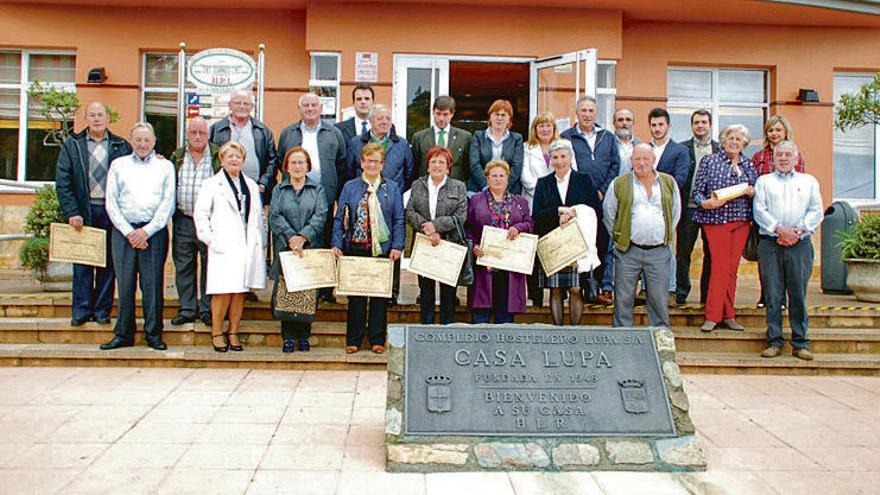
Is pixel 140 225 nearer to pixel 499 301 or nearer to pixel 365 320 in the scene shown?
pixel 365 320

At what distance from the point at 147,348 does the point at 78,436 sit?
7.04 ft

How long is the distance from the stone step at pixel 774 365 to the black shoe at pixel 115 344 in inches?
194

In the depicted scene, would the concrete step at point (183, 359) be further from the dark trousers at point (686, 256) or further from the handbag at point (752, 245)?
the handbag at point (752, 245)

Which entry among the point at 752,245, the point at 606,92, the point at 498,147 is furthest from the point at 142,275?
the point at 606,92

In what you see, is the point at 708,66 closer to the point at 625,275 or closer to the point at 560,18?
the point at 560,18

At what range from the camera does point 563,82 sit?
10766 millimetres

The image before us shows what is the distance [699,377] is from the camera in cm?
651

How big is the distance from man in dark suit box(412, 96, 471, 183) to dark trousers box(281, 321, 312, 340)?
5.99 feet

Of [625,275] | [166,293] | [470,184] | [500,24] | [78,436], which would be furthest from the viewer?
[500,24]

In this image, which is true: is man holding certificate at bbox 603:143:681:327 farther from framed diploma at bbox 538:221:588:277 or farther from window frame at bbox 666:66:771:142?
window frame at bbox 666:66:771:142

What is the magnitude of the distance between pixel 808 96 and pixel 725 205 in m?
5.97

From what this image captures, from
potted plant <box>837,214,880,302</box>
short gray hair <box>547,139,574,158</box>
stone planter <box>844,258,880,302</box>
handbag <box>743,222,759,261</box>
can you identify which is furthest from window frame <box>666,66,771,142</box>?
short gray hair <box>547,139,574,158</box>

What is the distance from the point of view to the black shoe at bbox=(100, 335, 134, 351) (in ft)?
21.6

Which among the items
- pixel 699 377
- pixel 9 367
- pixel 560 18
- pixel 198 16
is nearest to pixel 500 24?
pixel 560 18
